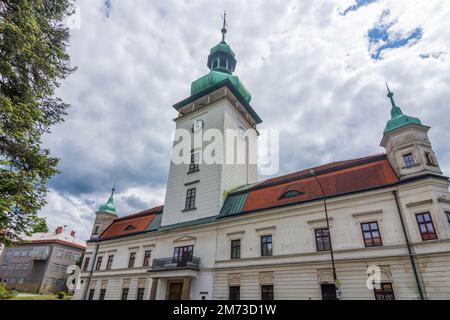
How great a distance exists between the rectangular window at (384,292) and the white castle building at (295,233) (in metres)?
0.06

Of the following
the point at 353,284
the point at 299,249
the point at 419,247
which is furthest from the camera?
the point at 299,249

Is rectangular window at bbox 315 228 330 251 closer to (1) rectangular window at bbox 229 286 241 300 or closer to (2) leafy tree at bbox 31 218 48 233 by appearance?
(1) rectangular window at bbox 229 286 241 300

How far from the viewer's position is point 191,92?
126 ft

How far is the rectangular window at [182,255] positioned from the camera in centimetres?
2553

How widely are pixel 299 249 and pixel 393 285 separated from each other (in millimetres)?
6352

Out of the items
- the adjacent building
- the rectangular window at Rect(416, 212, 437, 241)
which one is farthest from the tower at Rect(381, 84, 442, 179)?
the adjacent building

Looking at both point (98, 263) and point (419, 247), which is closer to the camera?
point (419, 247)

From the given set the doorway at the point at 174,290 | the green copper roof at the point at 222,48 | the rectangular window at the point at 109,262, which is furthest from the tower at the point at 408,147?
the rectangular window at the point at 109,262

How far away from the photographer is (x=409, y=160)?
1923 centimetres

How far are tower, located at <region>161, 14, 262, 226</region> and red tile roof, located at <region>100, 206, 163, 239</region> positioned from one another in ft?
15.1
